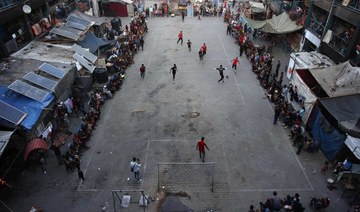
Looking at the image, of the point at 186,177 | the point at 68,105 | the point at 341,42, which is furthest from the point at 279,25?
the point at 68,105

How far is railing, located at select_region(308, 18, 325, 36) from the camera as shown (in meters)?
24.3

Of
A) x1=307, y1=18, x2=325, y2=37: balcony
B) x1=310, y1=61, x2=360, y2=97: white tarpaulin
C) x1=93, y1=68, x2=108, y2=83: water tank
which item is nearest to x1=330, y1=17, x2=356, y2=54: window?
x1=307, y1=18, x2=325, y2=37: balcony

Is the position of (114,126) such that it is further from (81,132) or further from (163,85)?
(163,85)

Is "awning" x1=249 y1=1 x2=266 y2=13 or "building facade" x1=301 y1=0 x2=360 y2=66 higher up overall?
"building facade" x1=301 y1=0 x2=360 y2=66

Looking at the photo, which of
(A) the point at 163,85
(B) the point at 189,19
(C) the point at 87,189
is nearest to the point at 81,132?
(C) the point at 87,189

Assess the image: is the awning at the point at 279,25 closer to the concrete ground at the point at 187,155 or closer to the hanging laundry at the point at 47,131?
the concrete ground at the point at 187,155

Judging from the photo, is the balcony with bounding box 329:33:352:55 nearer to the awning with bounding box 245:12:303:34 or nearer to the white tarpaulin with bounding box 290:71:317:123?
the white tarpaulin with bounding box 290:71:317:123

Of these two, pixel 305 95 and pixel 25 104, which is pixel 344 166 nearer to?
pixel 305 95

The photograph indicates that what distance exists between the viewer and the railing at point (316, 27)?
→ 24.3 meters

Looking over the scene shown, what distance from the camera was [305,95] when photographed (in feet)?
61.0

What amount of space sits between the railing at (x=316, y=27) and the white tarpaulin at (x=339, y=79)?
730 cm

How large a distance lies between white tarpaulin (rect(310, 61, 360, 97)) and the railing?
730 centimetres

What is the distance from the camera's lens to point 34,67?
18391 mm

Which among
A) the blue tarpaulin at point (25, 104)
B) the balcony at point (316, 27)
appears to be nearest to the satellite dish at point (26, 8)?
the blue tarpaulin at point (25, 104)
